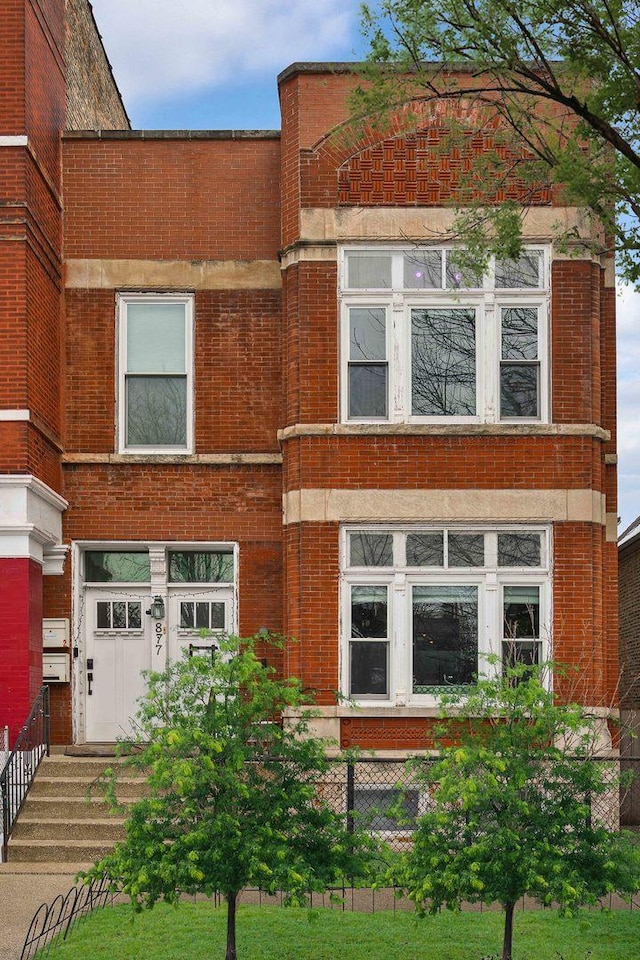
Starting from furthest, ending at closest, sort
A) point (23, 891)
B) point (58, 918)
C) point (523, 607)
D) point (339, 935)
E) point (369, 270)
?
point (369, 270), point (523, 607), point (23, 891), point (58, 918), point (339, 935)

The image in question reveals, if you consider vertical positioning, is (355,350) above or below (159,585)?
above

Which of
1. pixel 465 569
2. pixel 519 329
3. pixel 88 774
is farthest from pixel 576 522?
pixel 88 774

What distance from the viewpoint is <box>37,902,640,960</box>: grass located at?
10234 mm

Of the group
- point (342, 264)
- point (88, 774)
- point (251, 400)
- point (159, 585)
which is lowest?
point (88, 774)

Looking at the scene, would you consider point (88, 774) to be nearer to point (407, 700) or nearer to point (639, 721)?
point (407, 700)

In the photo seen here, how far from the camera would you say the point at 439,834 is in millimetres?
9758

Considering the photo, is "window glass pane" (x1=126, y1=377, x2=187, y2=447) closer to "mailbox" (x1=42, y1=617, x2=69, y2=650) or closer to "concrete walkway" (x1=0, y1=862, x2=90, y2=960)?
"mailbox" (x1=42, y1=617, x2=69, y2=650)

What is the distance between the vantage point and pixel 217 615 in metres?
18.0

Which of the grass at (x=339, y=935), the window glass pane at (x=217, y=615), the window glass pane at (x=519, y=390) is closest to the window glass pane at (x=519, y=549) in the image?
the window glass pane at (x=519, y=390)

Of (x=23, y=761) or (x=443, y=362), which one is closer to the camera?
(x=23, y=761)

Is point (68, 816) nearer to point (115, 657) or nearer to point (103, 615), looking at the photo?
point (115, 657)

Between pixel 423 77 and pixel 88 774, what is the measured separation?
937 centimetres

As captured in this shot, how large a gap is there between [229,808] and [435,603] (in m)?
7.24

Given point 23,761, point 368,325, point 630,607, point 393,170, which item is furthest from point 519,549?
point 630,607
